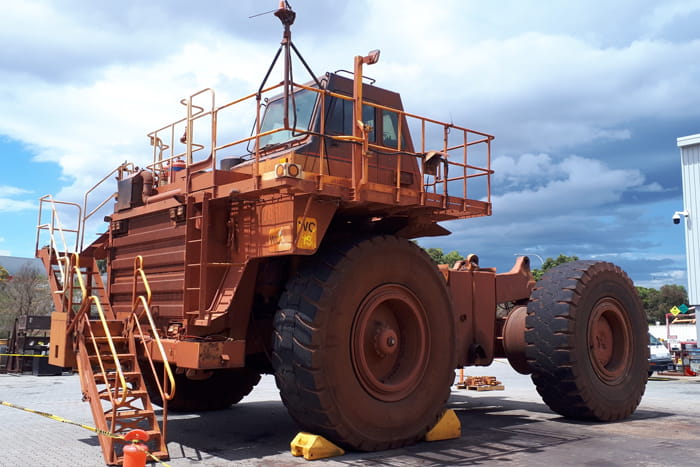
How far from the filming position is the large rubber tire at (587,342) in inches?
370

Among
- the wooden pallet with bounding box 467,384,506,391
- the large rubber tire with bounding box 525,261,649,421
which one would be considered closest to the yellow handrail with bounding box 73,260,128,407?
the large rubber tire with bounding box 525,261,649,421

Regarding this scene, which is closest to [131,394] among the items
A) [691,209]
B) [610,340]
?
[610,340]

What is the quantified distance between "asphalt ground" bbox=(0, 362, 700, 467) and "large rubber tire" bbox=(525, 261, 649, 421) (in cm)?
41

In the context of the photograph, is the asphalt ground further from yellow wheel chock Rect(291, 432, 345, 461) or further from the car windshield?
the car windshield

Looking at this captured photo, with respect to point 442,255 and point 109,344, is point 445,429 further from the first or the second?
point 442,255

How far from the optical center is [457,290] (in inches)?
389

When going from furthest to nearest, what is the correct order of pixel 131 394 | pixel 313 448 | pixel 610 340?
pixel 610 340 → pixel 131 394 → pixel 313 448

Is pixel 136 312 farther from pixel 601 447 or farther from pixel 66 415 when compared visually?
pixel 601 447

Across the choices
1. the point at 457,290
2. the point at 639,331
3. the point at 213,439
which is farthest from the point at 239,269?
the point at 639,331

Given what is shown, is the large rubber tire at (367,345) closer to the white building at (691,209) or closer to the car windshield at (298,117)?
the car windshield at (298,117)

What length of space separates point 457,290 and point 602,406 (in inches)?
108

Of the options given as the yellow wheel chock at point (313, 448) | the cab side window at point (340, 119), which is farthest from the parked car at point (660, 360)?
the yellow wheel chock at point (313, 448)

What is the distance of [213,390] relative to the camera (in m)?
10.9

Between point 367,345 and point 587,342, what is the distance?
12.9 ft
